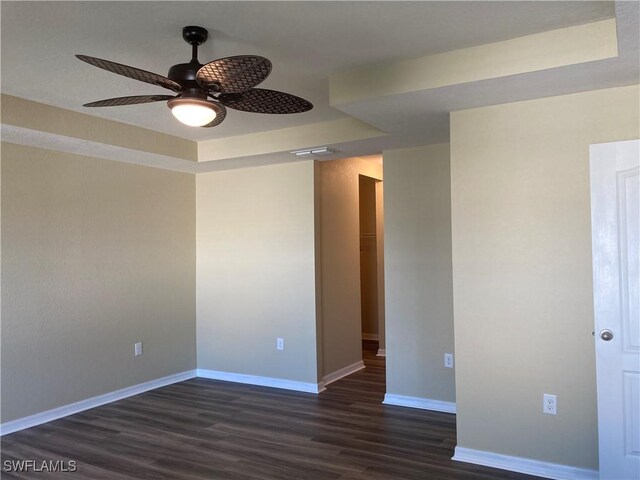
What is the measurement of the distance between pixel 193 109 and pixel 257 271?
2.90 metres

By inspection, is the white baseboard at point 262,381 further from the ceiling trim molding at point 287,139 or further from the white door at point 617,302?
the white door at point 617,302

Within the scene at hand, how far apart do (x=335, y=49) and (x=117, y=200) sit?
112 inches

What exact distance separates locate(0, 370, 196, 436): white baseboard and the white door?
3.93m

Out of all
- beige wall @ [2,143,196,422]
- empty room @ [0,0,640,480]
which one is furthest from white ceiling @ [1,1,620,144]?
beige wall @ [2,143,196,422]

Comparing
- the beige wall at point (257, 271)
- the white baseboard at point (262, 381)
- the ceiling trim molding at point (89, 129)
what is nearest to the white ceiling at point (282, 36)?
the ceiling trim molding at point (89, 129)

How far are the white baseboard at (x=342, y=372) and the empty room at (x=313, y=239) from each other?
39mm

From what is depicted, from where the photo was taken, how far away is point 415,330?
4219 millimetres

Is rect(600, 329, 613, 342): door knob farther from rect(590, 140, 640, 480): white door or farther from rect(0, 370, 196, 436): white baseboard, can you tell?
rect(0, 370, 196, 436): white baseboard

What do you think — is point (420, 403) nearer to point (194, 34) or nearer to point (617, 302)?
point (617, 302)

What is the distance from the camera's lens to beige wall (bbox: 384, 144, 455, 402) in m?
4.11

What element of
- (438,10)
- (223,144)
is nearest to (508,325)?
(438,10)

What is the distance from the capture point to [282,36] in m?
2.47

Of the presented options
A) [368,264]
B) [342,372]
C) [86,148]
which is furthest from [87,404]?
[368,264]

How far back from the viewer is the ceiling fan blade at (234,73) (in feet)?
6.31
